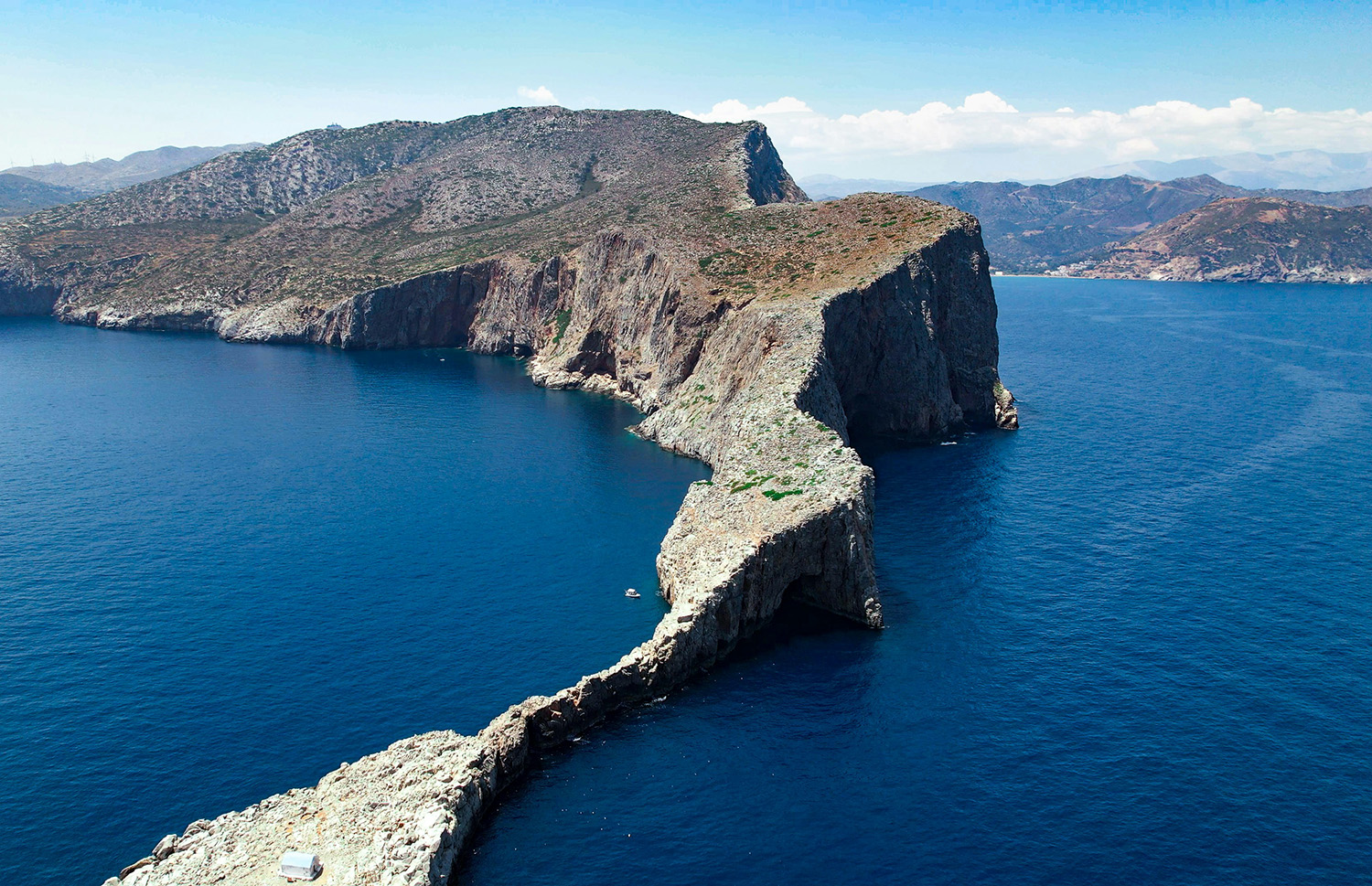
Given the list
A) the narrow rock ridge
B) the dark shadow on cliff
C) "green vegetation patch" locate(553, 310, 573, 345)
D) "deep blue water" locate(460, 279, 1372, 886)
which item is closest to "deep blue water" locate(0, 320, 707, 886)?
the narrow rock ridge

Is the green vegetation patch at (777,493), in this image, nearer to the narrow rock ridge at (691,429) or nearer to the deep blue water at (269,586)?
the narrow rock ridge at (691,429)

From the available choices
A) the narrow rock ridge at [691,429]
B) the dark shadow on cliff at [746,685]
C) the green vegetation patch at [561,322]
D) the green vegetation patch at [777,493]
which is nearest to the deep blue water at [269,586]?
the narrow rock ridge at [691,429]

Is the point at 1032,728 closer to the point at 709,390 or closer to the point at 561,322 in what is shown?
the point at 709,390

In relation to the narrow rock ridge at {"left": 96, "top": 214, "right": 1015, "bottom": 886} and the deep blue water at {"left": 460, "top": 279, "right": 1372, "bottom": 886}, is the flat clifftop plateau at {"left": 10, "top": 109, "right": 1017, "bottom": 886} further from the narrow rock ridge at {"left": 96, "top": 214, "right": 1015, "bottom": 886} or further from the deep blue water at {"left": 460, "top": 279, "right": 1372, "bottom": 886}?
the deep blue water at {"left": 460, "top": 279, "right": 1372, "bottom": 886}

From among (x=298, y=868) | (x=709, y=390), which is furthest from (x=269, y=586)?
(x=709, y=390)

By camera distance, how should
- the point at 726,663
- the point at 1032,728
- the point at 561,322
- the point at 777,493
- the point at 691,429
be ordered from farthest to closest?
1. the point at 561,322
2. the point at 691,429
3. the point at 777,493
4. the point at 726,663
5. the point at 1032,728

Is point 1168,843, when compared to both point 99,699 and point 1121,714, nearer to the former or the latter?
point 1121,714

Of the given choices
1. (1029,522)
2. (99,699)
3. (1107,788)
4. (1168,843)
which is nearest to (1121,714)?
(1107,788)
